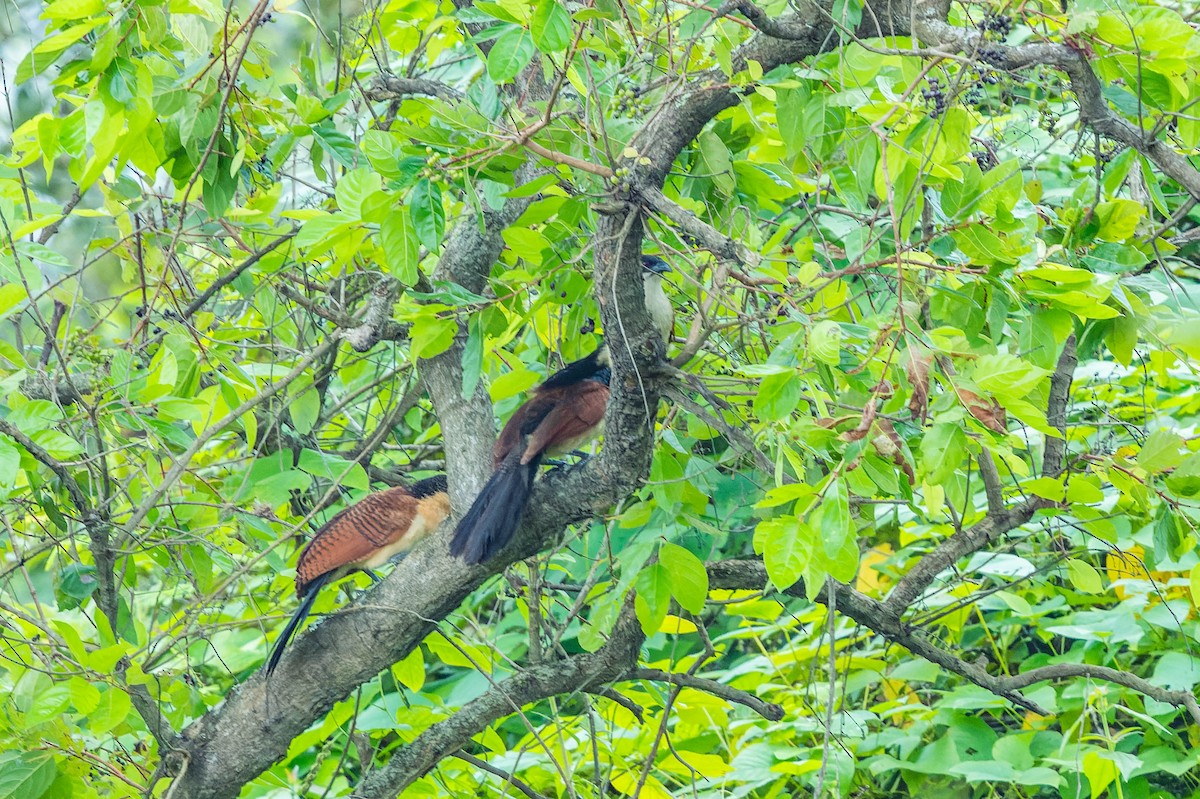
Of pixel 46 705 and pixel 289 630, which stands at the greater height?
pixel 46 705

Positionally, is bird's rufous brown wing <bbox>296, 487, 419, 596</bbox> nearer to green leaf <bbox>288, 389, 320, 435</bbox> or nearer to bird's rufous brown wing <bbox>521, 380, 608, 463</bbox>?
green leaf <bbox>288, 389, 320, 435</bbox>

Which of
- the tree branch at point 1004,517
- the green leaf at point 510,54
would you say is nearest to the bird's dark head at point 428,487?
the tree branch at point 1004,517

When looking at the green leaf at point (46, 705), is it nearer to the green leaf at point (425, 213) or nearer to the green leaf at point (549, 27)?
the green leaf at point (425, 213)

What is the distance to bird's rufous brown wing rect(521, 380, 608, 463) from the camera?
2.25 metres

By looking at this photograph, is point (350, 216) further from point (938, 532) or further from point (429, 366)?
point (938, 532)

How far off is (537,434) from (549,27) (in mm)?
987

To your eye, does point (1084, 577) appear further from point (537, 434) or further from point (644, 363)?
point (537, 434)

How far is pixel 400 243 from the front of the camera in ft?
5.09

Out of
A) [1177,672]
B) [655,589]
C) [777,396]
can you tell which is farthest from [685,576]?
[1177,672]

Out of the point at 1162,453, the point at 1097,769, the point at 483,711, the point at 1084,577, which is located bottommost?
the point at 1097,769

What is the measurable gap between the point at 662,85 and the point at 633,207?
0.37m

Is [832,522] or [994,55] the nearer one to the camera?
[832,522]

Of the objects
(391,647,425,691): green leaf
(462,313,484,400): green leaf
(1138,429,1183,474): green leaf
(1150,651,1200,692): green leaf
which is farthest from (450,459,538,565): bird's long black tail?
(1150,651,1200,692): green leaf

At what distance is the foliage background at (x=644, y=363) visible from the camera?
4.82 feet
